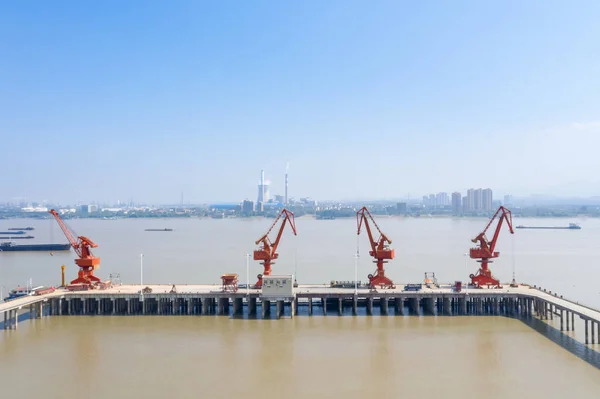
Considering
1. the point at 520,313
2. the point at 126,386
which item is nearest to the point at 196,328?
the point at 126,386

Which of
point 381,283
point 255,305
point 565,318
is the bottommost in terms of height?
point 565,318

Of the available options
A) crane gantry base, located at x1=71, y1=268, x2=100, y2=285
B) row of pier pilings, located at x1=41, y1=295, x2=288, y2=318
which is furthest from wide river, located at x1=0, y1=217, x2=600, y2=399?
crane gantry base, located at x1=71, y1=268, x2=100, y2=285

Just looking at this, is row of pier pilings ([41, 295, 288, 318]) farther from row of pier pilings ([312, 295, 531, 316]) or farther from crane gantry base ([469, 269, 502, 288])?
crane gantry base ([469, 269, 502, 288])

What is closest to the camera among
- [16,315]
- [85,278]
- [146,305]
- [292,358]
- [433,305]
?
[292,358]

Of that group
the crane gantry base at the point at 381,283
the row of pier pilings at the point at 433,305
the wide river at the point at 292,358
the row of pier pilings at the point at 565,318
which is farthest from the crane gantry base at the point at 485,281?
the crane gantry base at the point at 381,283

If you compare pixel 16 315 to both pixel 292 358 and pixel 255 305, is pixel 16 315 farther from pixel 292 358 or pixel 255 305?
pixel 292 358

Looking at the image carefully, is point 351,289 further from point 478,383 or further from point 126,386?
point 126,386

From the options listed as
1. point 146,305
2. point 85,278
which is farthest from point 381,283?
point 85,278

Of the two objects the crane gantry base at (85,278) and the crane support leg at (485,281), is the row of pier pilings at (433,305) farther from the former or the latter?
the crane gantry base at (85,278)
